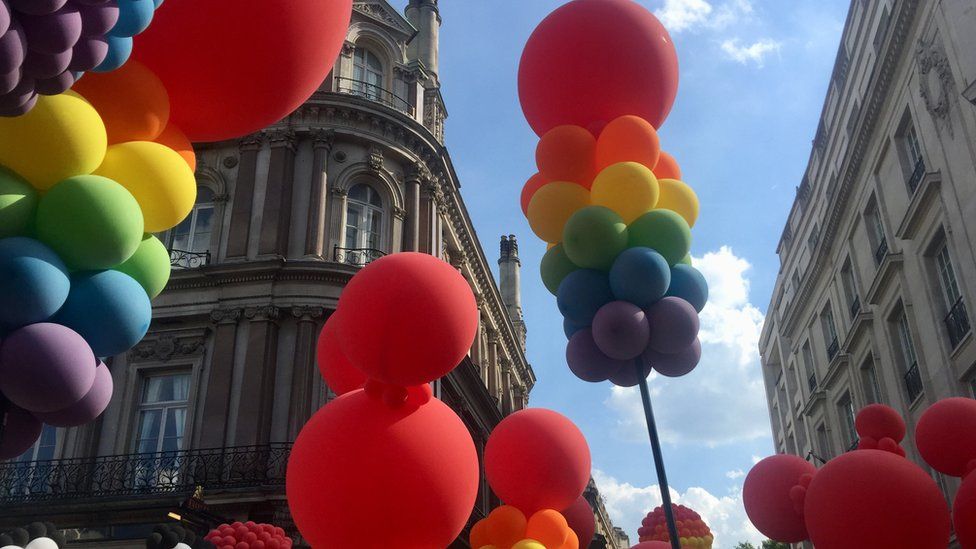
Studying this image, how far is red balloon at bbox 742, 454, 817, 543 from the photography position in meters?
7.72

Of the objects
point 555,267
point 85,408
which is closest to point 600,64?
point 555,267

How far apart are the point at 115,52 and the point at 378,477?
244 centimetres

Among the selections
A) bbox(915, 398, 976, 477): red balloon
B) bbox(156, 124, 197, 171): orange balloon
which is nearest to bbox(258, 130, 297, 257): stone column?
bbox(156, 124, 197, 171): orange balloon

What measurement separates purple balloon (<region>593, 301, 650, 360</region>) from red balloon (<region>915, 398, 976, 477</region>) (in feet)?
10.5

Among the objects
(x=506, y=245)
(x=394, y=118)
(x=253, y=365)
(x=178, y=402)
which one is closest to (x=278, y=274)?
(x=253, y=365)

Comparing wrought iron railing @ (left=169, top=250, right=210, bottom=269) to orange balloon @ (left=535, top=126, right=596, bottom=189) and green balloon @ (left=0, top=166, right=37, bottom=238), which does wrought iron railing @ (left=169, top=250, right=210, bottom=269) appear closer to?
orange balloon @ (left=535, top=126, right=596, bottom=189)

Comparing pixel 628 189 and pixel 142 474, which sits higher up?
pixel 142 474

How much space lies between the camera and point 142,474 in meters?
17.4

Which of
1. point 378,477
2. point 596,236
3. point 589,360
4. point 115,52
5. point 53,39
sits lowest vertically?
point 378,477

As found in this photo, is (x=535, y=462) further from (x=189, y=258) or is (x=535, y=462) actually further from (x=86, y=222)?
(x=189, y=258)

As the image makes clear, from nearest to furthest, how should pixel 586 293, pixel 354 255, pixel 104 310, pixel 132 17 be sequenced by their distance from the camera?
pixel 132 17
pixel 104 310
pixel 586 293
pixel 354 255

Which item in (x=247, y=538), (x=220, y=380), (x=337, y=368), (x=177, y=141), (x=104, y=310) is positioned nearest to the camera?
(x=104, y=310)

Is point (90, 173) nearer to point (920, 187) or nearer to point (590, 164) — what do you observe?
point (590, 164)

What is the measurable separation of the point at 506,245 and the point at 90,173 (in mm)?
39510
